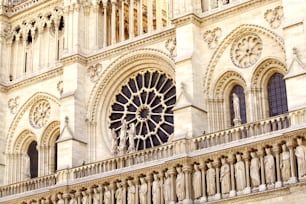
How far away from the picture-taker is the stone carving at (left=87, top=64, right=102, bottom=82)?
2769cm

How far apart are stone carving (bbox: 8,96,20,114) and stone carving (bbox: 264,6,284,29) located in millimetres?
11981

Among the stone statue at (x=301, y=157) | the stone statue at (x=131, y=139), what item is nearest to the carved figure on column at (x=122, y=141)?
the stone statue at (x=131, y=139)

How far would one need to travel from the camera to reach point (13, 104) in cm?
3014

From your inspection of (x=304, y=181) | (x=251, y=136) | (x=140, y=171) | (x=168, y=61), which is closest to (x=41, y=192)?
(x=140, y=171)

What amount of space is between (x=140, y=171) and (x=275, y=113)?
497 cm

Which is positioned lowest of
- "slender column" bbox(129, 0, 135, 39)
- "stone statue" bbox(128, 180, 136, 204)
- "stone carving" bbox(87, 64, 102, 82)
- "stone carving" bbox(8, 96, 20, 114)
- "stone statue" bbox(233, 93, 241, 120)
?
"stone statue" bbox(128, 180, 136, 204)

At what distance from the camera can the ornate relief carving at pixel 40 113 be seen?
29094 millimetres

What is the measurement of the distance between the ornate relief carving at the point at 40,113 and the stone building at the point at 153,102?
48mm

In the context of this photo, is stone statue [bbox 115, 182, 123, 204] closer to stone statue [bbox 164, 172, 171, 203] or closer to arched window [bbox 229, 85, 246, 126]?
stone statue [bbox 164, 172, 171, 203]

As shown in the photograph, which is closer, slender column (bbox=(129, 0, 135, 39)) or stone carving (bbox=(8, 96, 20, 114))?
slender column (bbox=(129, 0, 135, 39))

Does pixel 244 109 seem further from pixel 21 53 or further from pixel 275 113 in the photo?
pixel 21 53

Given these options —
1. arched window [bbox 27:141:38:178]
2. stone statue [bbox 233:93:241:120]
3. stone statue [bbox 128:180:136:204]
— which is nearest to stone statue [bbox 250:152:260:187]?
stone statue [bbox 233:93:241:120]

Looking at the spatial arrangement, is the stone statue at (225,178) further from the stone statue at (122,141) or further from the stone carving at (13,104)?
A: the stone carving at (13,104)

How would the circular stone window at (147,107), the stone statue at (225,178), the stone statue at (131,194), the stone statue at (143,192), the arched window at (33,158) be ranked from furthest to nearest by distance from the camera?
the arched window at (33,158) → the circular stone window at (147,107) → the stone statue at (131,194) → the stone statue at (143,192) → the stone statue at (225,178)
